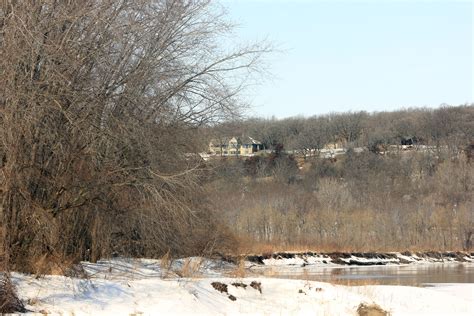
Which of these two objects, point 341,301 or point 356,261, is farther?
point 356,261

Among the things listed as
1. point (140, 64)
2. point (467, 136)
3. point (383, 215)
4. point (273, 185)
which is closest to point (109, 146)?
point (140, 64)

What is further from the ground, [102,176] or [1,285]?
[102,176]

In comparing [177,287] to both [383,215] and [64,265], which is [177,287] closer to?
[64,265]

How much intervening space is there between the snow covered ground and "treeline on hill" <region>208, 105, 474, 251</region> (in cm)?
734

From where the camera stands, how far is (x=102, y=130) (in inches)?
711

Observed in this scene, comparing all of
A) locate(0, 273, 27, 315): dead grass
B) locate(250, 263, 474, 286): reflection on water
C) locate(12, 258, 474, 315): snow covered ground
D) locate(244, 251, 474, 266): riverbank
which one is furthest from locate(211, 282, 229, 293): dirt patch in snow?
locate(244, 251, 474, 266): riverbank

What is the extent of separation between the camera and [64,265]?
15273mm

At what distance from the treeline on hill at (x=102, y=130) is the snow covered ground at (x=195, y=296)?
811 millimetres

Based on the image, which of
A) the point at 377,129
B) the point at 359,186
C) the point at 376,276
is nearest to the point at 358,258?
the point at 376,276

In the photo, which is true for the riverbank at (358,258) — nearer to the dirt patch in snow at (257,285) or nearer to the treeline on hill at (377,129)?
the dirt patch in snow at (257,285)

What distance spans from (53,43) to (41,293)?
212 inches

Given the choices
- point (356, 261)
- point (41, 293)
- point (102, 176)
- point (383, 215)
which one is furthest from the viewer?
point (383, 215)

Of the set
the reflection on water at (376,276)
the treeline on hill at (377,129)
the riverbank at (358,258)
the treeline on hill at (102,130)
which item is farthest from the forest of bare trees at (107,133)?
the treeline on hill at (377,129)

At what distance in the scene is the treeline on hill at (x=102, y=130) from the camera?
15234 millimetres
